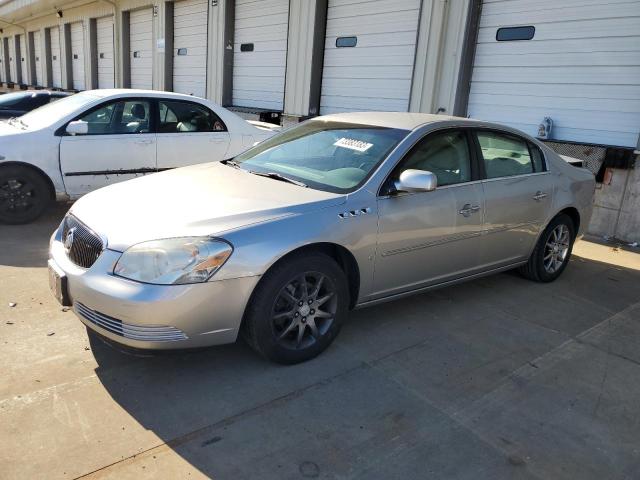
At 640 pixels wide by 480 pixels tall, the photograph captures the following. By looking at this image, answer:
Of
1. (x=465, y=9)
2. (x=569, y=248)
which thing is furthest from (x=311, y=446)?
(x=465, y=9)

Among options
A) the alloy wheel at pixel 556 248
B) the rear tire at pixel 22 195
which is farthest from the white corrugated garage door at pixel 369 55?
the rear tire at pixel 22 195

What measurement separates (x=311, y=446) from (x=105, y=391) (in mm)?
1197

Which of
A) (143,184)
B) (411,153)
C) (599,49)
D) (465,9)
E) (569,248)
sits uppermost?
(465,9)

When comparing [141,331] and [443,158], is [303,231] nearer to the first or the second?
[141,331]

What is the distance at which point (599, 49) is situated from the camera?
23.2ft

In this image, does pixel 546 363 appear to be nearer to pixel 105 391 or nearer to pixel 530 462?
pixel 530 462

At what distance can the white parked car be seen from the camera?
5.89m

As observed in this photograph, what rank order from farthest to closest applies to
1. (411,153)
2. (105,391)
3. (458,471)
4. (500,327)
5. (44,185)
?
(44,185)
(500,327)
(411,153)
(105,391)
(458,471)

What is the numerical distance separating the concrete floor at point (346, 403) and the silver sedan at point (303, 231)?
312 mm

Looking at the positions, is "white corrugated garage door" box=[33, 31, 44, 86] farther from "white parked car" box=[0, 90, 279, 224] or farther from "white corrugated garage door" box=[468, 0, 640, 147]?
"white corrugated garage door" box=[468, 0, 640, 147]

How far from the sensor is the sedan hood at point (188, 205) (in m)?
2.93

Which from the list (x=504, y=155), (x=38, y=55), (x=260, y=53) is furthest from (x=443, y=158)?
(x=38, y=55)

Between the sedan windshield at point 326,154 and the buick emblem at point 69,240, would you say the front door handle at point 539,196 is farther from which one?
the buick emblem at point 69,240

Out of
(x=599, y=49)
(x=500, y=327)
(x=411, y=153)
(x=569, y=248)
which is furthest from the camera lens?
(x=599, y=49)
